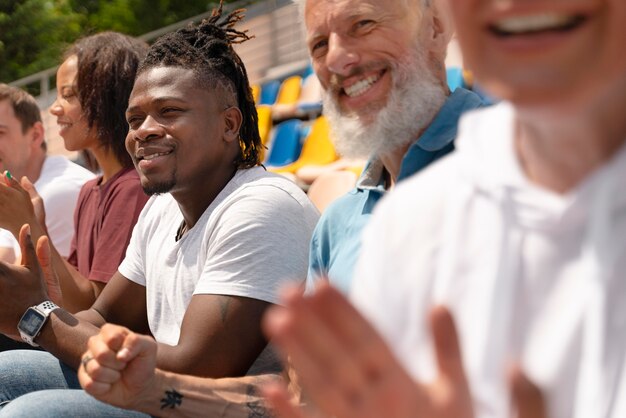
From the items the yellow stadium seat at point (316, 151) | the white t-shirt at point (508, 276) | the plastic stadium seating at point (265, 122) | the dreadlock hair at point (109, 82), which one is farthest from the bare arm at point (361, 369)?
the plastic stadium seating at point (265, 122)

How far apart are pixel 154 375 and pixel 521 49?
4.38 ft

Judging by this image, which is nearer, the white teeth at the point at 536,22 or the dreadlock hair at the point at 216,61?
the white teeth at the point at 536,22

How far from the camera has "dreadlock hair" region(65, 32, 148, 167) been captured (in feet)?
11.6

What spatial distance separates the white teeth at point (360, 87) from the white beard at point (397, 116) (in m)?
0.04

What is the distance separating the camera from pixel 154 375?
203cm

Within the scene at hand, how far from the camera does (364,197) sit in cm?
226

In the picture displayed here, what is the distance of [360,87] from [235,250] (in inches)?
18.5

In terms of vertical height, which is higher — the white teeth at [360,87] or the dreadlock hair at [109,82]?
the white teeth at [360,87]

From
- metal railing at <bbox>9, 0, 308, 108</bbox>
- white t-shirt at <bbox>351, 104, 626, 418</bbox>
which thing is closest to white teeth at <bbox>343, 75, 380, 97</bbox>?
white t-shirt at <bbox>351, 104, 626, 418</bbox>

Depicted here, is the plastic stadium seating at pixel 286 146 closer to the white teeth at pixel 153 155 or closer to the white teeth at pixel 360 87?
the white teeth at pixel 153 155

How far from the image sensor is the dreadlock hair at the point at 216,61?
9.11ft

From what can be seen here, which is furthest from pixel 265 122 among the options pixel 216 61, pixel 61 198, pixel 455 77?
pixel 216 61

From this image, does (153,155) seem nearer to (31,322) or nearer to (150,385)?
(31,322)

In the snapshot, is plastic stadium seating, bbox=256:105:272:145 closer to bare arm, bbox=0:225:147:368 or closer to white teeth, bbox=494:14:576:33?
bare arm, bbox=0:225:147:368
